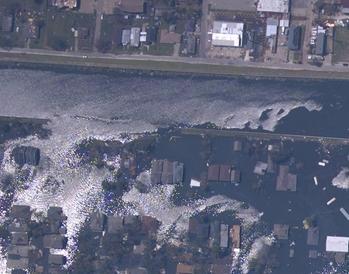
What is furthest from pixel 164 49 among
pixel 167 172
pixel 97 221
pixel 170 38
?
pixel 97 221

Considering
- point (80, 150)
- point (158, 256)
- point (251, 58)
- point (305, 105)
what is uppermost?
point (251, 58)

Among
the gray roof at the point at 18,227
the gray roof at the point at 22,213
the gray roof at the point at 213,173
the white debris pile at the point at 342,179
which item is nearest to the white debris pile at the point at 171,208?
the gray roof at the point at 213,173

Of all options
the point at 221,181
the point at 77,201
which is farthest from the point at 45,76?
the point at 221,181

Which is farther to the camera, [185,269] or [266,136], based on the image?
[266,136]

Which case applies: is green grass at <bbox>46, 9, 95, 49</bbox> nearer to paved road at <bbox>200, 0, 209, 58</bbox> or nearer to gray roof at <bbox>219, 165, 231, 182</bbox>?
paved road at <bbox>200, 0, 209, 58</bbox>

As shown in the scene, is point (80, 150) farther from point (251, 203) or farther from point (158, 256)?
point (251, 203)

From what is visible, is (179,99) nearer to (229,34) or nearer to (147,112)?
(147,112)
